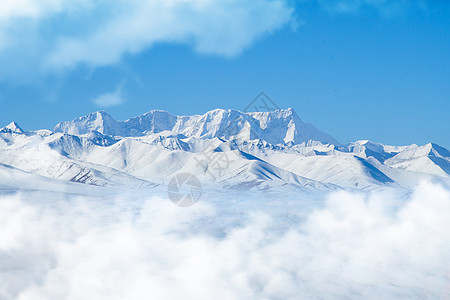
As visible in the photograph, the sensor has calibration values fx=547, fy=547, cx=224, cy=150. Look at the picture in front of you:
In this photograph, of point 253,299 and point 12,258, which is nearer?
point 253,299

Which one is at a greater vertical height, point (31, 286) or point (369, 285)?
point (369, 285)

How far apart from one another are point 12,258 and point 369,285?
127 meters

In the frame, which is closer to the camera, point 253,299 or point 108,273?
point 253,299

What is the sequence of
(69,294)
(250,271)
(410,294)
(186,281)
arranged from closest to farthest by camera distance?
(69,294)
(410,294)
(186,281)
(250,271)

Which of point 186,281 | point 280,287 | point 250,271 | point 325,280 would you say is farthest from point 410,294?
point 186,281

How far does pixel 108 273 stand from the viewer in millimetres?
187250

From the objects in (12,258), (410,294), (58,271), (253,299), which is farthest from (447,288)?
(12,258)

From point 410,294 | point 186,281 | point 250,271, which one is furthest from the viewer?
point 250,271

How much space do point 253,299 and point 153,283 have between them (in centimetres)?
3346

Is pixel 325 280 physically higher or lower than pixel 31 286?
higher

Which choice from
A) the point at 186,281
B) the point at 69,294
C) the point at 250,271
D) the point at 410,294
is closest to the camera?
the point at 69,294

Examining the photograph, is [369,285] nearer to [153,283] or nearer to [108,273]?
[153,283]

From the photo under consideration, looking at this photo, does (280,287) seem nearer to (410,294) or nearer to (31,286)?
(410,294)

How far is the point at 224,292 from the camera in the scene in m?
173
